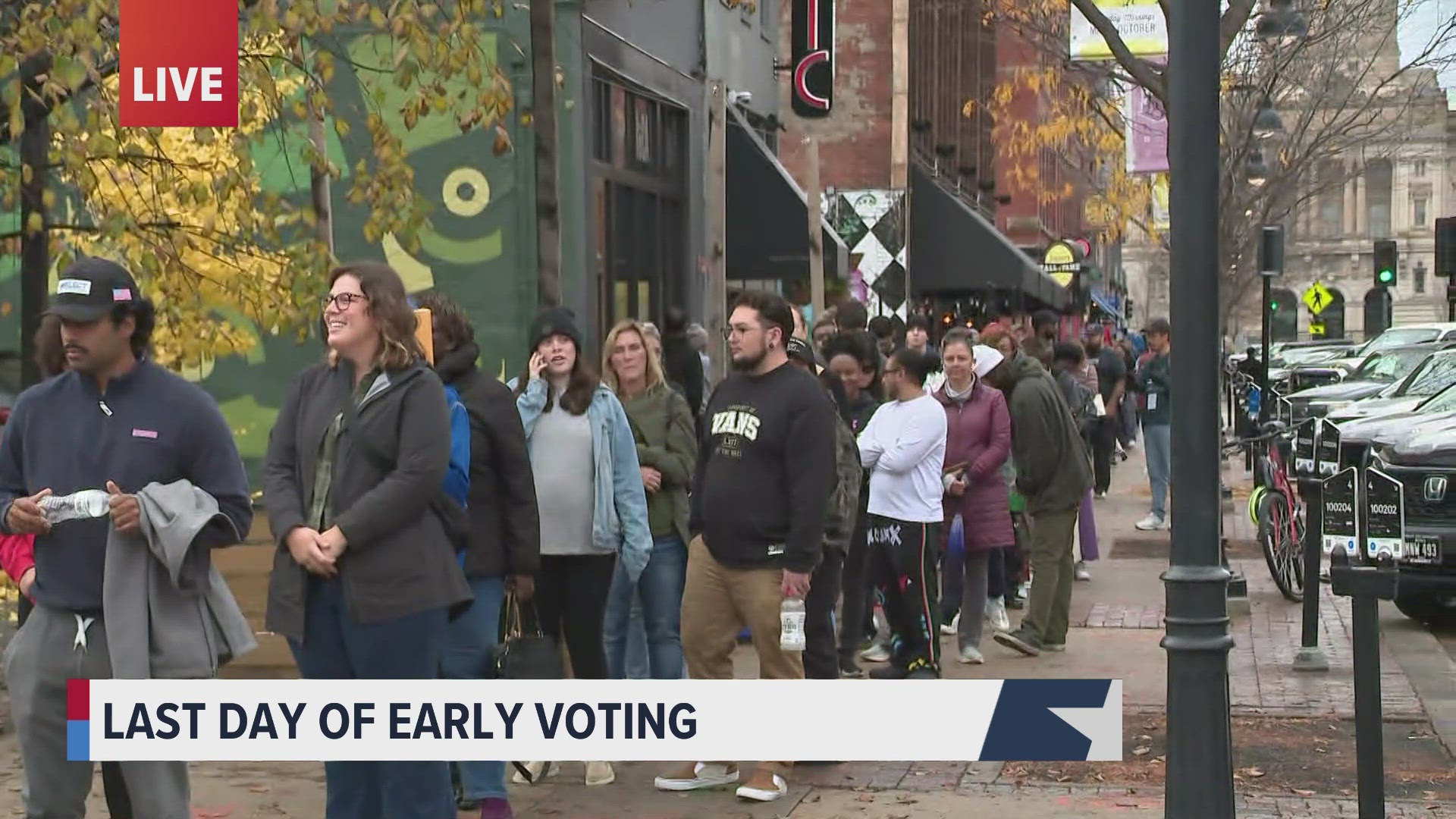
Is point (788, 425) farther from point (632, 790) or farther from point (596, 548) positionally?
point (632, 790)

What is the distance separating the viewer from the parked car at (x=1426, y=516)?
13.6 metres

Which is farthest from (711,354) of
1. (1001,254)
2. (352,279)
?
(1001,254)

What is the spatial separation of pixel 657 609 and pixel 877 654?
3.27 m

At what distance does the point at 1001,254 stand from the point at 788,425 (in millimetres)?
24846

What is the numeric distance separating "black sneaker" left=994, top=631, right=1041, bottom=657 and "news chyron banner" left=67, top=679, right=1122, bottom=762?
19.9 feet

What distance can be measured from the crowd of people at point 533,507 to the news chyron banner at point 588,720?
0.12 metres

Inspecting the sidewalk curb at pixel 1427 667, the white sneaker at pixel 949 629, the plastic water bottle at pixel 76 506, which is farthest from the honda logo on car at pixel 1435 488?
the plastic water bottle at pixel 76 506

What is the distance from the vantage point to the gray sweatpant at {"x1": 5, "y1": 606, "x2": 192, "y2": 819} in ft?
19.9

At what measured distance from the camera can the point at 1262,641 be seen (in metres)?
12.9

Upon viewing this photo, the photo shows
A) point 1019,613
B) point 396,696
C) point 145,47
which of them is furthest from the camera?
point 1019,613

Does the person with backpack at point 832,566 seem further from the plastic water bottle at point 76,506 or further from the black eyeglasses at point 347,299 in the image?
the plastic water bottle at point 76,506

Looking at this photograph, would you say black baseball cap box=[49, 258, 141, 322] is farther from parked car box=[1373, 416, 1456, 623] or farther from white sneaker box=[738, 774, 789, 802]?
parked car box=[1373, 416, 1456, 623]

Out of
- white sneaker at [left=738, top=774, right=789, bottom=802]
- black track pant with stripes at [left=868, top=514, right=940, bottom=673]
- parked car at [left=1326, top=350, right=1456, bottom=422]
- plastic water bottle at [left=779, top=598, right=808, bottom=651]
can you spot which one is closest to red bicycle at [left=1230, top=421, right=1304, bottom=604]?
black track pant with stripes at [left=868, top=514, right=940, bottom=673]

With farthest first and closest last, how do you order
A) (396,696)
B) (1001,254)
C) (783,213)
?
(1001,254)
(783,213)
(396,696)
